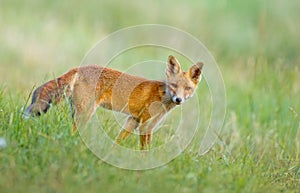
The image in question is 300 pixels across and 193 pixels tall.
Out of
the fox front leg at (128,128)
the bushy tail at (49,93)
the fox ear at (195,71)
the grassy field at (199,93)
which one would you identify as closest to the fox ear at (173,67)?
the fox ear at (195,71)

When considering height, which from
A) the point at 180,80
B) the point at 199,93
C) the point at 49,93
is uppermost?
the point at 199,93

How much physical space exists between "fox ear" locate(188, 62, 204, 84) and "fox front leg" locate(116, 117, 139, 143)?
0.73m

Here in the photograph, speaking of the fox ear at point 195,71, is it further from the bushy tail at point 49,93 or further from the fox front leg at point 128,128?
the bushy tail at point 49,93

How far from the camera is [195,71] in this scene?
6.97 meters

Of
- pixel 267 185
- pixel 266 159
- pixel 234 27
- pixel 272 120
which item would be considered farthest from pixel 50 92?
pixel 234 27

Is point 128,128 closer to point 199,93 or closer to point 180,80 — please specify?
point 180,80

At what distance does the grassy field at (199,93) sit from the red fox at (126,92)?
34 cm

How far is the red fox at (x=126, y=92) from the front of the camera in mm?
6531

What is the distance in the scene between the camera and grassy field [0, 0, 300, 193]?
5.42 meters

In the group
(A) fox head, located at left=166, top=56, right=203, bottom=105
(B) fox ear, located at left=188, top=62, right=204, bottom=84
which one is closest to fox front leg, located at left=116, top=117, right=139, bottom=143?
(A) fox head, located at left=166, top=56, right=203, bottom=105

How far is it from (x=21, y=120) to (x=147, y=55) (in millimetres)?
7380

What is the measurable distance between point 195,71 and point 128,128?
0.90 m

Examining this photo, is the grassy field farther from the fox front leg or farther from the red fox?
the fox front leg

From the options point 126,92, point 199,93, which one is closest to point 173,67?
point 126,92
